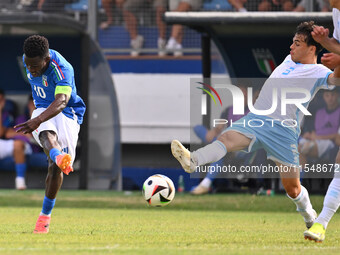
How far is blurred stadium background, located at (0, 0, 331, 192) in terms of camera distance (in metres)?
17.2

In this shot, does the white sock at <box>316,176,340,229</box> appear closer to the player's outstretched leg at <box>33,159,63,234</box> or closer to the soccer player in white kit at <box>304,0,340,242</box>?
the soccer player in white kit at <box>304,0,340,242</box>

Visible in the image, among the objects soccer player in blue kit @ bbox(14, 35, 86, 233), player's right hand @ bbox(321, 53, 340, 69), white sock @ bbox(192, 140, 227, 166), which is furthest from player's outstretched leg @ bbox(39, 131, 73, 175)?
player's right hand @ bbox(321, 53, 340, 69)

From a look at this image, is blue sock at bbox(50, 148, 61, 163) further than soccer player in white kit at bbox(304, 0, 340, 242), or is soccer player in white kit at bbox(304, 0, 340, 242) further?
blue sock at bbox(50, 148, 61, 163)

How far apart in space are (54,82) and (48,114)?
53cm

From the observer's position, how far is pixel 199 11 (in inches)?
642

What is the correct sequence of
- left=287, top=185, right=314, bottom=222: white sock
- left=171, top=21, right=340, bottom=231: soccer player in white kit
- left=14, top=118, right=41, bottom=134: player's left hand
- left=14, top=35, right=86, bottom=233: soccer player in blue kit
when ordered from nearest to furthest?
left=171, top=21, right=340, bottom=231: soccer player in white kit
left=14, top=118, right=41, bottom=134: player's left hand
left=14, top=35, right=86, bottom=233: soccer player in blue kit
left=287, top=185, right=314, bottom=222: white sock

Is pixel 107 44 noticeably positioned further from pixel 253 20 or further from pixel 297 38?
pixel 297 38

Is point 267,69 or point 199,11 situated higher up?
point 199,11

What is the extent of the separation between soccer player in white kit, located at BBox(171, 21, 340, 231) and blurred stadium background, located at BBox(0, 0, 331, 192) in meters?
6.66

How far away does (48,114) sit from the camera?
350 inches

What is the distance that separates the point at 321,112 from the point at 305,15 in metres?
2.00

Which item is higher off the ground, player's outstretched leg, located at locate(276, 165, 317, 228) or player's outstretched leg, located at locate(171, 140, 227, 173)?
player's outstretched leg, located at locate(171, 140, 227, 173)

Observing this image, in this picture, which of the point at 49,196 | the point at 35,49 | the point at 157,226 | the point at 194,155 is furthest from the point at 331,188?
the point at 35,49

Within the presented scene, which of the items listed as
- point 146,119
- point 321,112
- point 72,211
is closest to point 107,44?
point 146,119
